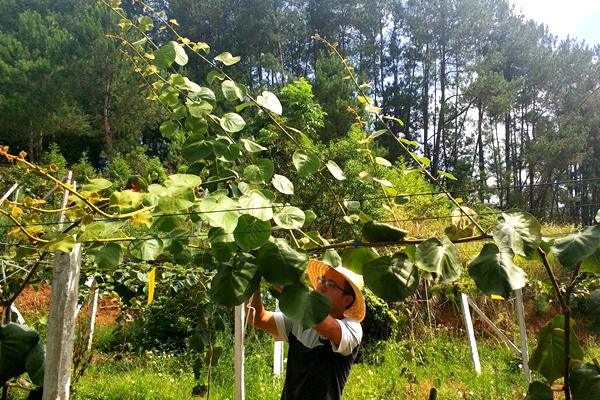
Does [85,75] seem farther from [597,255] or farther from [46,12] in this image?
[597,255]

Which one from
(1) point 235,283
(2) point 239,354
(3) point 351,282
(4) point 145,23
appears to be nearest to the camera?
(1) point 235,283

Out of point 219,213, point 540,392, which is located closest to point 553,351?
point 540,392

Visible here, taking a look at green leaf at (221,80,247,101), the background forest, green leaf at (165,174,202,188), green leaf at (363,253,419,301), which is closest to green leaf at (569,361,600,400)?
green leaf at (363,253,419,301)

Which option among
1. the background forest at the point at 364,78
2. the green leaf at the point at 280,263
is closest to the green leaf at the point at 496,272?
the green leaf at the point at 280,263

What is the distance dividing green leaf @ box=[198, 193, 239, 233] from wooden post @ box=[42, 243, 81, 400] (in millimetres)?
492

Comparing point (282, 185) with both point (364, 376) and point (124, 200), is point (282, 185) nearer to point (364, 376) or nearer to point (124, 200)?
point (124, 200)

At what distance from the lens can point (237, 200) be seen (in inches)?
30.1

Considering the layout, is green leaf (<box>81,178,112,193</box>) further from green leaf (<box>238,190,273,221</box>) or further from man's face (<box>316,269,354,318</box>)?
man's face (<box>316,269,354,318</box>)

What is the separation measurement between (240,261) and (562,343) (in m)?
0.54

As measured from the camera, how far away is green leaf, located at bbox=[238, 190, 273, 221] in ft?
2.31

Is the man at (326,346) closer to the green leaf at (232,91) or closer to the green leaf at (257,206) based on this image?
the green leaf at (232,91)

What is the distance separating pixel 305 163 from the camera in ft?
3.11

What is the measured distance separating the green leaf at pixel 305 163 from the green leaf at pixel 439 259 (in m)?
0.31

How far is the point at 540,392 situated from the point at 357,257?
35 cm
